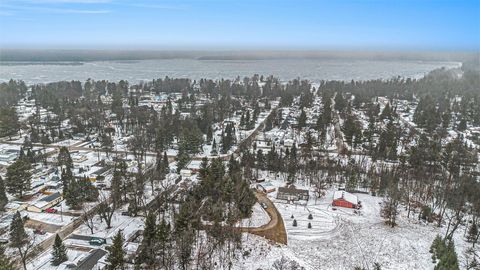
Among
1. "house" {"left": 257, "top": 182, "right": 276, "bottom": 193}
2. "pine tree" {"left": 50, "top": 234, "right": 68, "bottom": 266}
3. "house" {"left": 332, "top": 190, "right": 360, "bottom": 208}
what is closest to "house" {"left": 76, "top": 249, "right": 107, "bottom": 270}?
"pine tree" {"left": 50, "top": 234, "right": 68, "bottom": 266}

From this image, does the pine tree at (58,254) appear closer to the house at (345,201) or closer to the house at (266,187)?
the house at (266,187)

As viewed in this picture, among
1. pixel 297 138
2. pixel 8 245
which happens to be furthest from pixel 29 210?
pixel 297 138

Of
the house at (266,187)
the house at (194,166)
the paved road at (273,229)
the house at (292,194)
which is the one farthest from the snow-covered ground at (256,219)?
the house at (194,166)

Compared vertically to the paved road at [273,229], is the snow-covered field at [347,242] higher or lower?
lower

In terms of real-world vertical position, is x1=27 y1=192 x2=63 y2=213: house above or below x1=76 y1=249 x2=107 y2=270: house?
above

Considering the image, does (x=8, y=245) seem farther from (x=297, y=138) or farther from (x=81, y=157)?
(x=297, y=138)

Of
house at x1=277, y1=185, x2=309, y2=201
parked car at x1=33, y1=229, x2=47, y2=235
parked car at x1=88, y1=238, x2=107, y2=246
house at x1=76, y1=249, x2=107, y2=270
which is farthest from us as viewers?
house at x1=277, y1=185, x2=309, y2=201

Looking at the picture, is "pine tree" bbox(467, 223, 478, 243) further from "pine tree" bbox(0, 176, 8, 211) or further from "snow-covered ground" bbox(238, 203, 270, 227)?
"pine tree" bbox(0, 176, 8, 211)
